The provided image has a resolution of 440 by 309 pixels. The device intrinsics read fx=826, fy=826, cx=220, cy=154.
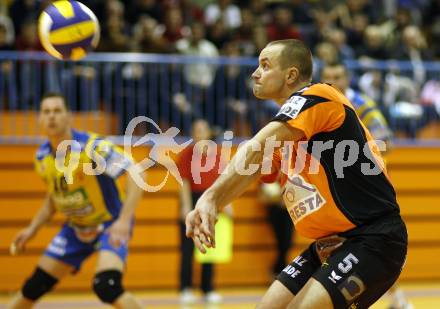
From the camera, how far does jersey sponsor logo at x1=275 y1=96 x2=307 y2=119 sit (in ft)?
15.5

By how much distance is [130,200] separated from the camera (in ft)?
24.1

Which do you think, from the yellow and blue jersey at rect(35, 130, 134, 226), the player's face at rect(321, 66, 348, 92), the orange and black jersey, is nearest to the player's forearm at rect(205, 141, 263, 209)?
the orange and black jersey

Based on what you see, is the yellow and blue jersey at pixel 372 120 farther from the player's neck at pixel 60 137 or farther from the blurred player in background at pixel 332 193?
the blurred player in background at pixel 332 193

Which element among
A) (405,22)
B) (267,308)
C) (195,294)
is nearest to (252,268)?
(195,294)

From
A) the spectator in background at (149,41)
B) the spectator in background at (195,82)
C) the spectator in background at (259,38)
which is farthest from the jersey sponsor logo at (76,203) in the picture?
the spectator in background at (259,38)

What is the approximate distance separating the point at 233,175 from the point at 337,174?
0.83m

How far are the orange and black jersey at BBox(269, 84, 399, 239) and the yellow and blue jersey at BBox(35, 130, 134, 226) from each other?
286 centimetres

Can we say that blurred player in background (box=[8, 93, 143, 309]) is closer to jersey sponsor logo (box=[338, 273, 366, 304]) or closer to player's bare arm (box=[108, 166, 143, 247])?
player's bare arm (box=[108, 166, 143, 247])

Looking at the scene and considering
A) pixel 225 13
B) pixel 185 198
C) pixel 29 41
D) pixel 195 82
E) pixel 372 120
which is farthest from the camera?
pixel 225 13

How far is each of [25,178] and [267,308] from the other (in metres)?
7.63

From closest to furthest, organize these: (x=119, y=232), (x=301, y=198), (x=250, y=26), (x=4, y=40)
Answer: (x=301, y=198)
(x=119, y=232)
(x=4, y=40)
(x=250, y=26)

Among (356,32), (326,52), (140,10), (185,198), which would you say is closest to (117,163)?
(185,198)

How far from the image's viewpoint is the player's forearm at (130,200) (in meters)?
7.27

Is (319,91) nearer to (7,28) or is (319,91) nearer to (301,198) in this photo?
(301,198)
